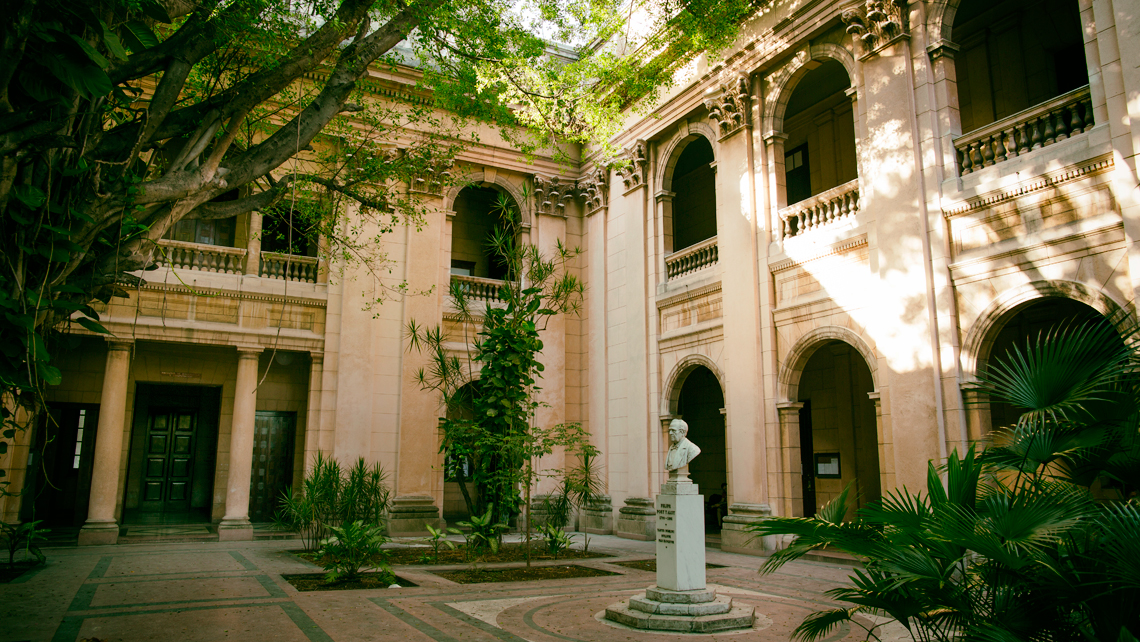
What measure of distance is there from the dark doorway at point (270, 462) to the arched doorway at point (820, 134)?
12556 millimetres

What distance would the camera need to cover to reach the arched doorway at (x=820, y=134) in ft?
49.0

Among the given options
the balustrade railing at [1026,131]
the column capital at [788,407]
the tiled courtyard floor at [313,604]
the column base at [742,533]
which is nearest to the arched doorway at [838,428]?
the column capital at [788,407]

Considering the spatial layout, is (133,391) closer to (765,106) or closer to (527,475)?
(527,475)

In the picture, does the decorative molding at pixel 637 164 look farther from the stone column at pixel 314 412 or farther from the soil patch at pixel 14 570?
the soil patch at pixel 14 570

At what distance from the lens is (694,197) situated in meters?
19.5

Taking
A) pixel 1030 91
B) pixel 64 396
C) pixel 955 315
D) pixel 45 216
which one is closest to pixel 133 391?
pixel 64 396

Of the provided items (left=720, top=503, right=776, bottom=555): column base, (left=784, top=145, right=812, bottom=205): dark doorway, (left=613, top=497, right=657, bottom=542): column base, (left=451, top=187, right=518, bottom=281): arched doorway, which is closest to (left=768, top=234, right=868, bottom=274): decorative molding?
(left=784, top=145, right=812, bottom=205): dark doorway

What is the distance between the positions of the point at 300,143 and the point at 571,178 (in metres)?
12.1

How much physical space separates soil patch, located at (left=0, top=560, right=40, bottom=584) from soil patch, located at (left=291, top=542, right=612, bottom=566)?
11.2 ft

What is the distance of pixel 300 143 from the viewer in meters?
6.72

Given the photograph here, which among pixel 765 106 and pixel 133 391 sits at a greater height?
pixel 765 106

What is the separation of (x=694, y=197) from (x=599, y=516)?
877 centimetres

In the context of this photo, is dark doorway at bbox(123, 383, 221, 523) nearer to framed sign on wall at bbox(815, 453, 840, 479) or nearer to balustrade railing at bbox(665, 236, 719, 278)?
balustrade railing at bbox(665, 236, 719, 278)

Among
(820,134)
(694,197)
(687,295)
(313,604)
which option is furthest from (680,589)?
(694,197)
